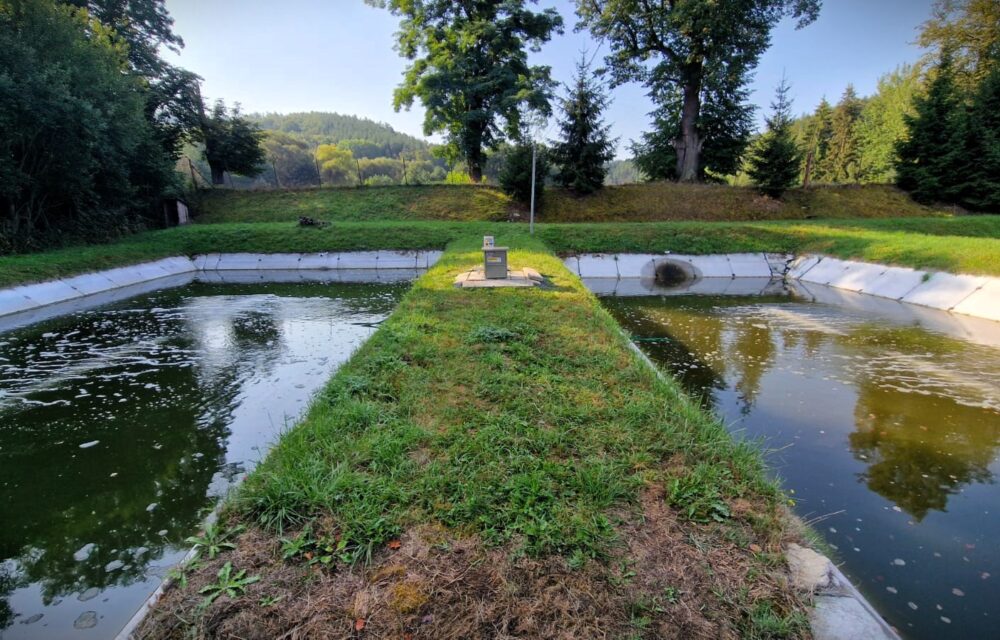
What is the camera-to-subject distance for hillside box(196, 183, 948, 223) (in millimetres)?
17406

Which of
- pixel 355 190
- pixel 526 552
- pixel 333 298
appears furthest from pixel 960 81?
pixel 526 552

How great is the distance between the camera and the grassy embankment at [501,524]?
5.16 ft

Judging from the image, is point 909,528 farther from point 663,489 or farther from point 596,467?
point 596,467

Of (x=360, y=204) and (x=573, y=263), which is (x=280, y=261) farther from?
(x=573, y=263)

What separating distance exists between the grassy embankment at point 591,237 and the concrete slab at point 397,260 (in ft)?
1.00

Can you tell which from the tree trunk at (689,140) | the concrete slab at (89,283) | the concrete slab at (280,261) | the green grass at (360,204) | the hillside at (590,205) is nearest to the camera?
the concrete slab at (89,283)

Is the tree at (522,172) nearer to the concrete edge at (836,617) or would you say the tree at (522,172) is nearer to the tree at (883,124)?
the concrete edge at (836,617)

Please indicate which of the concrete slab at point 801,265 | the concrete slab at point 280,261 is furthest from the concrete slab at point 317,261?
the concrete slab at point 801,265

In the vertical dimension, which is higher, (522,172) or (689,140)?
(689,140)

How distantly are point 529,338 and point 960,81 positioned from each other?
3051cm

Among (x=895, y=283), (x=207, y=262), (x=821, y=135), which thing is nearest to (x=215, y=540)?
(x=895, y=283)

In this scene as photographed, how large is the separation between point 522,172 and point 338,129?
109613 mm

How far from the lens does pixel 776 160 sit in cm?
1708

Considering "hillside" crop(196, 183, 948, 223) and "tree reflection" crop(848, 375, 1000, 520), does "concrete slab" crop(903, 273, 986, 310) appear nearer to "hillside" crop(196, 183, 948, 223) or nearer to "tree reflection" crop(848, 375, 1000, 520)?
"tree reflection" crop(848, 375, 1000, 520)
